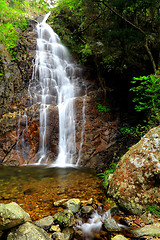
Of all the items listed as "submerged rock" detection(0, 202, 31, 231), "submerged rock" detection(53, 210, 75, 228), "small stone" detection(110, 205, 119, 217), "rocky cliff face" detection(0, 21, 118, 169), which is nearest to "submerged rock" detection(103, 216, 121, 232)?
"small stone" detection(110, 205, 119, 217)

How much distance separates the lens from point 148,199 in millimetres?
3186

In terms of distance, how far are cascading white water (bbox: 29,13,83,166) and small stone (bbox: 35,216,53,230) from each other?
4.77m

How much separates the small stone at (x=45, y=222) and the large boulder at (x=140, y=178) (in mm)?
1560

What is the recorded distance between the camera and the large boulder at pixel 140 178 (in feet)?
10.5

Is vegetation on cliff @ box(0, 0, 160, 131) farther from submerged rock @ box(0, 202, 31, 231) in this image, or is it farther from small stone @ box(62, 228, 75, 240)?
submerged rock @ box(0, 202, 31, 231)

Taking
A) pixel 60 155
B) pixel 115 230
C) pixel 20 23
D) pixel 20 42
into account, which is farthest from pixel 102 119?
pixel 20 23

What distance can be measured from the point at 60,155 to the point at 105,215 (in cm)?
525

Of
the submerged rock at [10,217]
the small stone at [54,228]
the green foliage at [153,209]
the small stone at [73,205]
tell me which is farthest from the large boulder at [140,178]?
the submerged rock at [10,217]

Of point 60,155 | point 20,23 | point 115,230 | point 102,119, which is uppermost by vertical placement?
point 20,23

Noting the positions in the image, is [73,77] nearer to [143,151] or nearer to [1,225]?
[143,151]

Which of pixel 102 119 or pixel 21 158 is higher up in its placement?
pixel 102 119

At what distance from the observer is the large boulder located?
10.5 feet

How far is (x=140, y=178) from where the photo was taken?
337 cm

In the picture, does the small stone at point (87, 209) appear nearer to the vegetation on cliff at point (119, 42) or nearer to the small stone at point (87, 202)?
the small stone at point (87, 202)
